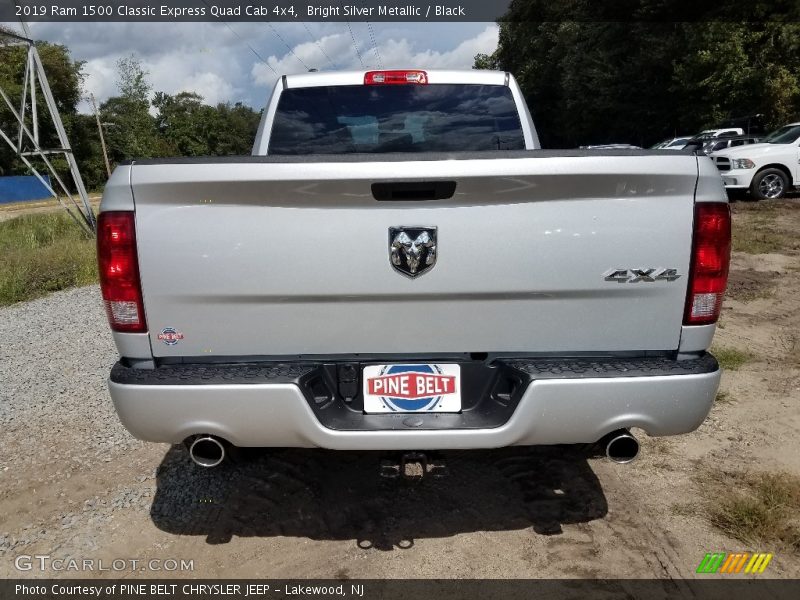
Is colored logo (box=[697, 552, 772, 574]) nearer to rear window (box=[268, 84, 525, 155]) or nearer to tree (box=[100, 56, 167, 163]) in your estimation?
rear window (box=[268, 84, 525, 155])

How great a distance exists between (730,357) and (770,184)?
32.7ft

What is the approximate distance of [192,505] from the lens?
9.68 ft

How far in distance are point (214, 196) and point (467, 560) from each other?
5.84 feet

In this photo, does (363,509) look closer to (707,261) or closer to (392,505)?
(392,505)

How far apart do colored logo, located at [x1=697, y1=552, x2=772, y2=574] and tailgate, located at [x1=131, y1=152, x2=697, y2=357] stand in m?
1.03

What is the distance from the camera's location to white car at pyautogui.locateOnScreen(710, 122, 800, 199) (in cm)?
1237

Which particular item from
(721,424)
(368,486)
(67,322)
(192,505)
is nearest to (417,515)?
(368,486)

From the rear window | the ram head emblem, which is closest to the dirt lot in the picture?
the ram head emblem

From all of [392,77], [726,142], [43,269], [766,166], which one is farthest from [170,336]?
[726,142]

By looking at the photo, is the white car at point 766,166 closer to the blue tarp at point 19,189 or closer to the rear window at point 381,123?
the rear window at point 381,123

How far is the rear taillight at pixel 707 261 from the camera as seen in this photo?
2.08 meters

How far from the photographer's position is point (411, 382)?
88.8 inches

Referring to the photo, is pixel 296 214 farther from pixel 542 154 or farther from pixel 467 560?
pixel 467 560

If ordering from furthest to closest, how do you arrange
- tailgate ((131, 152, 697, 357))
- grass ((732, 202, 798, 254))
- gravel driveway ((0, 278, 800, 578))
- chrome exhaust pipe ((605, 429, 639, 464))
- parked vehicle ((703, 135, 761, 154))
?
parked vehicle ((703, 135, 761, 154)), grass ((732, 202, 798, 254)), gravel driveway ((0, 278, 800, 578)), chrome exhaust pipe ((605, 429, 639, 464)), tailgate ((131, 152, 697, 357))
